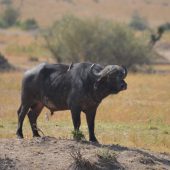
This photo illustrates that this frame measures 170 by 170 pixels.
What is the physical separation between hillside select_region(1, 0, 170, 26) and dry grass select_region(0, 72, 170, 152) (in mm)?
66886

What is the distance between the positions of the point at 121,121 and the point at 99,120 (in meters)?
0.73

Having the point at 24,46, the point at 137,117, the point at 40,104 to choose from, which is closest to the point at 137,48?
the point at 24,46

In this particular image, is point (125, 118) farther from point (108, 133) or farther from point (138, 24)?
point (138, 24)

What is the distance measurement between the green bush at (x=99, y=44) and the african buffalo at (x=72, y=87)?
1244 inches

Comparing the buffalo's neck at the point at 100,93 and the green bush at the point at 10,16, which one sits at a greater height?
the buffalo's neck at the point at 100,93

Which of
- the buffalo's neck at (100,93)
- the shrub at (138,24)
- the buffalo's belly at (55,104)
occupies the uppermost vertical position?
the buffalo's neck at (100,93)

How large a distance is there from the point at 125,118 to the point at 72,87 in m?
8.33

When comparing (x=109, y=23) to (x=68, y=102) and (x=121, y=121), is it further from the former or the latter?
(x=68, y=102)

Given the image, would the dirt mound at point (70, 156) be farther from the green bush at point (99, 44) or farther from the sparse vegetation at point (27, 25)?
the sparse vegetation at point (27, 25)

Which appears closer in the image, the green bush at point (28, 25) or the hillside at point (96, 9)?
the green bush at point (28, 25)

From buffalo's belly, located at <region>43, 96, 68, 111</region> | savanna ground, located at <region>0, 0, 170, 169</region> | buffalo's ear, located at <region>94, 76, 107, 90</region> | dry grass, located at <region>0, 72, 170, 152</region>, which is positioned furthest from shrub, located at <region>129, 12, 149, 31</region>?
buffalo's ear, located at <region>94, 76, 107, 90</region>

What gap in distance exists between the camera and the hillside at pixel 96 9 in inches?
4018

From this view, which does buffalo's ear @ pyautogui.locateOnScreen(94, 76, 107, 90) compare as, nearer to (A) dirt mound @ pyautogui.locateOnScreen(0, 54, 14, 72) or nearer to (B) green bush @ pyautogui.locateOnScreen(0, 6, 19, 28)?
(A) dirt mound @ pyautogui.locateOnScreen(0, 54, 14, 72)

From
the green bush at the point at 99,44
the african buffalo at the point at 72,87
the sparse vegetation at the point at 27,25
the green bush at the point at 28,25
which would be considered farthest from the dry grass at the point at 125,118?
the green bush at the point at 28,25
